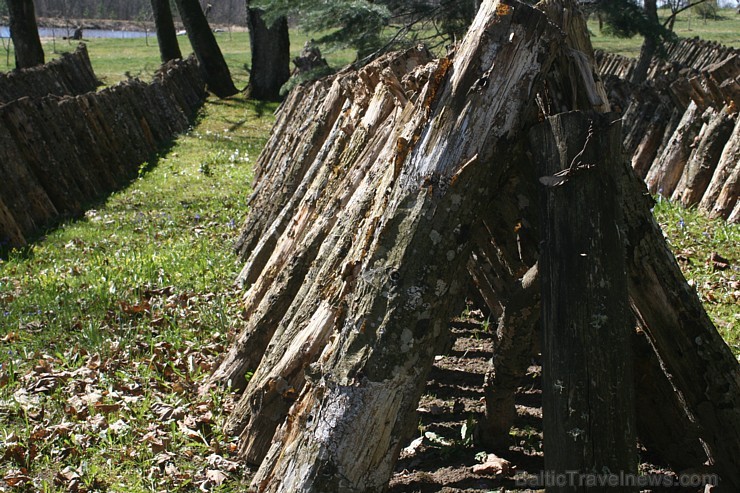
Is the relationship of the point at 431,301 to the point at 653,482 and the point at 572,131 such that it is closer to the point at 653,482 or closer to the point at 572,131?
the point at 572,131

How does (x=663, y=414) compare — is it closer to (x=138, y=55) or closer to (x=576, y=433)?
(x=576, y=433)

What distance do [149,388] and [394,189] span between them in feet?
7.94

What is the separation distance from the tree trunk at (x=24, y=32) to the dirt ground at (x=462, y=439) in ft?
67.8

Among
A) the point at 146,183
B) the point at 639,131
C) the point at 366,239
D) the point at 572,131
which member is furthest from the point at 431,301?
the point at 146,183

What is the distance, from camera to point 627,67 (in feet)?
56.5

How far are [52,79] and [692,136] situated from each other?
1640 cm

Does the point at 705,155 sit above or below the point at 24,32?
below

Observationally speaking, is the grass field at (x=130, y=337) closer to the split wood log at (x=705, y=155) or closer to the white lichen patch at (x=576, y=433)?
the split wood log at (x=705, y=155)

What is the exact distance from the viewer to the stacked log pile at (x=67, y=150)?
865 cm

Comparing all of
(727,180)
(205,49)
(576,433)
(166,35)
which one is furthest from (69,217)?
(166,35)

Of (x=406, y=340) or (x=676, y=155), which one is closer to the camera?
(x=406, y=340)

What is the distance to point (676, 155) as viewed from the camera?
7.94 m

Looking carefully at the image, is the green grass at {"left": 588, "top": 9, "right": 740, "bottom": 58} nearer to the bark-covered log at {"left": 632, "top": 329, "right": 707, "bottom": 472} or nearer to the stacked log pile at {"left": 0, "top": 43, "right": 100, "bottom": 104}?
the stacked log pile at {"left": 0, "top": 43, "right": 100, "bottom": 104}

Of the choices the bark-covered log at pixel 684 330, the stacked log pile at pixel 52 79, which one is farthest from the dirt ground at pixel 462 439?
the stacked log pile at pixel 52 79
